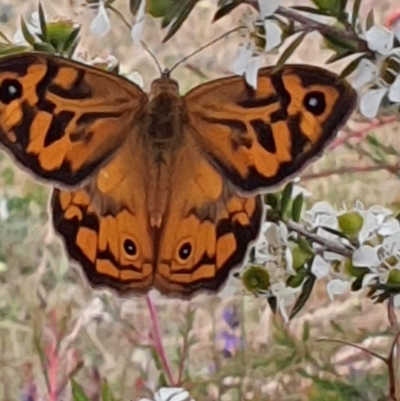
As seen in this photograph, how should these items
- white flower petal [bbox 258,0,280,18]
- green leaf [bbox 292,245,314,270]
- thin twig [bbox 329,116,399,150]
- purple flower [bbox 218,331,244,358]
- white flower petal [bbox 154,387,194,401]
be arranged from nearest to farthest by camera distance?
white flower petal [bbox 258,0,280,18] → green leaf [bbox 292,245,314,270] → white flower petal [bbox 154,387,194,401] → thin twig [bbox 329,116,399,150] → purple flower [bbox 218,331,244,358]

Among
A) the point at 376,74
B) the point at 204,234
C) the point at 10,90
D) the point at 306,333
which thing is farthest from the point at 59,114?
the point at 306,333

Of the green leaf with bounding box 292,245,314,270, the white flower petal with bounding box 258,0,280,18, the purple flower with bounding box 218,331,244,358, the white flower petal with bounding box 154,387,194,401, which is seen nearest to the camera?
the white flower petal with bounding box 258,0,280,18

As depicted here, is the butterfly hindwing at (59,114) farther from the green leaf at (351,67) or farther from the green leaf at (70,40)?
the green leaf at (351,67)

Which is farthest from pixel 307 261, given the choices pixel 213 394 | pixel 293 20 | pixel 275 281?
pixel 213 394

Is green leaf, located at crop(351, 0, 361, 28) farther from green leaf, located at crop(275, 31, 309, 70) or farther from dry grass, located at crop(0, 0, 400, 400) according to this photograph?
dry grass, located at crop(0, 0, 400, 400)

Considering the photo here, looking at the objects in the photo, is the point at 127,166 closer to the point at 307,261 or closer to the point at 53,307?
the point at 307,261

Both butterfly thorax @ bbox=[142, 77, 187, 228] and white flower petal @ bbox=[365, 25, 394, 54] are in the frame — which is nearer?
white flower petal @ bbox=[365, 25, 394, 54]

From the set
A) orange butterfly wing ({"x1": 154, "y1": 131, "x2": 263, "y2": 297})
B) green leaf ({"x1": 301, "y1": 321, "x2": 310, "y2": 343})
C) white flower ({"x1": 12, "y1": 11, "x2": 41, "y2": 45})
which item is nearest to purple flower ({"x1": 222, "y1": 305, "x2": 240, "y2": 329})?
green leaf ({"x1": 301, "y1": 321, "x2": 310, "y2": 343})
